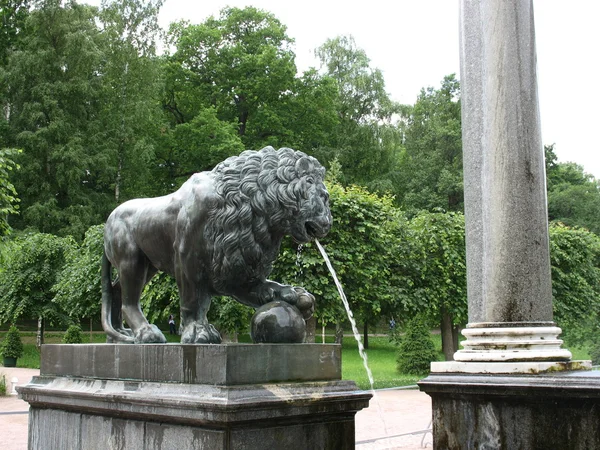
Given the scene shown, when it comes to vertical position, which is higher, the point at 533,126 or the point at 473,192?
the point at 533,126

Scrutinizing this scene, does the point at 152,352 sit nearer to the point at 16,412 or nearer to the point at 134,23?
the point at 16,412

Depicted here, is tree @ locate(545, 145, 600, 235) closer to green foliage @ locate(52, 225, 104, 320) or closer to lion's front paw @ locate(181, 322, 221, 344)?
green foliage @ locate(52, 225, 104, 320)

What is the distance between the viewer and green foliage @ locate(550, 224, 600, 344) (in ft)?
72.5

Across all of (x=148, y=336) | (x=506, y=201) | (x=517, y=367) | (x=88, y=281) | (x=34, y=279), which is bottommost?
(x=517, y=367)

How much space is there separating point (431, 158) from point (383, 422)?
28.3 meters

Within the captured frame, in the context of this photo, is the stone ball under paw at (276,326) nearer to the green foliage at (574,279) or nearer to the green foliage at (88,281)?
the green foliage at (88,281)

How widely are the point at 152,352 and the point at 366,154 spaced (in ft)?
104

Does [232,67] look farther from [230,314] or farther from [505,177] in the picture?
[505,177]

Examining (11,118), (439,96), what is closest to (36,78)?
(11,118)

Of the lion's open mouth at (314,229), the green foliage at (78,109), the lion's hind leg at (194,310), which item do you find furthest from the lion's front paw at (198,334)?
the green foliage at (78,109)

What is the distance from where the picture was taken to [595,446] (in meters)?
5.23

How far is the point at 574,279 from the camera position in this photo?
2256 centimetres

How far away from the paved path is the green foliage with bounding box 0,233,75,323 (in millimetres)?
10193

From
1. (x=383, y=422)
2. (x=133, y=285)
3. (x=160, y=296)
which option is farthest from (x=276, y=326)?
(x=160, y=296)
